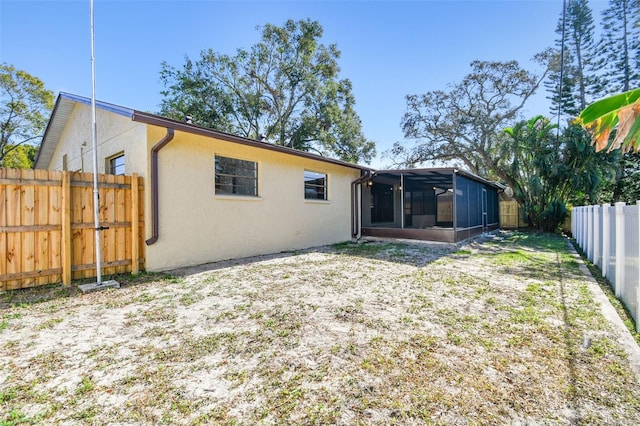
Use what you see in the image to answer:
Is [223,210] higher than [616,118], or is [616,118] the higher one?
[616,118]

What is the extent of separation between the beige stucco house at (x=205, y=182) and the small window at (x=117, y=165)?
3 cm

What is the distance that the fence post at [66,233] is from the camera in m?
4.70

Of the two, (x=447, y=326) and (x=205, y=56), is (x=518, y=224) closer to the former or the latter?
(x=447, y=326)

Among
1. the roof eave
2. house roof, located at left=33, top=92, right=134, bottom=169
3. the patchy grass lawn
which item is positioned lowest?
the patchy grass lawn

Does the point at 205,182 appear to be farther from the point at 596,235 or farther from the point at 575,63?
the point at 575,63

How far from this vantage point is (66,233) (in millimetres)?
4715

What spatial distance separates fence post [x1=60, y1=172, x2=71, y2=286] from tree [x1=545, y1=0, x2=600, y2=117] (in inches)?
940

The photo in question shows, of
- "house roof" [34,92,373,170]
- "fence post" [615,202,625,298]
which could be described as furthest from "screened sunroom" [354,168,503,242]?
"fence post" [615,202,625,298]

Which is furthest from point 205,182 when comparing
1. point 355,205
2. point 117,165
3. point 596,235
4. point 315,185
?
point 596,235

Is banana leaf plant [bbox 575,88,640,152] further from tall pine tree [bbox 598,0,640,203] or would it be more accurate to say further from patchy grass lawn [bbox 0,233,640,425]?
tall pine tree [bbox 598,0,640,203]

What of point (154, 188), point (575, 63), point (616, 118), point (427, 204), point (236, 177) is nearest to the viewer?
point (616, 118)

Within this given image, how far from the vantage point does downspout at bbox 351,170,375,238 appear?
1129cm

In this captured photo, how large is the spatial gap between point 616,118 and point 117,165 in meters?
9.31

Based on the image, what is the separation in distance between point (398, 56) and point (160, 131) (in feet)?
39.9
